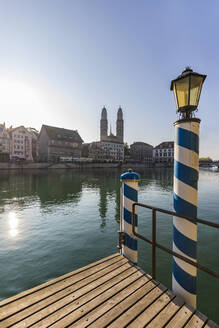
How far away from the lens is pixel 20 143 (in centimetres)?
6309

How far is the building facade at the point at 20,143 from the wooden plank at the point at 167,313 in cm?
6849

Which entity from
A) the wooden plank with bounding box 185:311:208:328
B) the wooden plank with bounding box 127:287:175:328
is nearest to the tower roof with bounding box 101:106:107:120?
the wooden plank with bounding box 127:287:175:328

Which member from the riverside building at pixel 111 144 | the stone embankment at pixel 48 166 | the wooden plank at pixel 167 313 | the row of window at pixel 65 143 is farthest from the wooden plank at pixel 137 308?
the riverside building at pixel 111 144

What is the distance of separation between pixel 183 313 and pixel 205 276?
3207 mm

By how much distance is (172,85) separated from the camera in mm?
2639

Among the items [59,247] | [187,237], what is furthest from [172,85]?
[59,247]

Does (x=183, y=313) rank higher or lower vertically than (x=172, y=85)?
lower

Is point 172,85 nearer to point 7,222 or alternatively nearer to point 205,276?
point 205,276

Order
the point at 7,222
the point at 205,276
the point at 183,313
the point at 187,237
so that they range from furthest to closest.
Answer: the point at 7,222, the point at 205,276, the point at 187,237, the point at 183,313

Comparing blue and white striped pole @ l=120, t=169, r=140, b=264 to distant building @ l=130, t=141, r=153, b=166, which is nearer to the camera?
blue and white striped pole @ l=120, t=169, r=140, b=264

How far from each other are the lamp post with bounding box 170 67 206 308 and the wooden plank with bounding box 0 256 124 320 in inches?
56.3

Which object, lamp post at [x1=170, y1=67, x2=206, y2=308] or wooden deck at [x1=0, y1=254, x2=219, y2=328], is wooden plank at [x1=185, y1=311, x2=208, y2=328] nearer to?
wooden deck at [x1=0, y1=254, x2=219, y2=328]

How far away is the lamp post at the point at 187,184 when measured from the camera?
2348 mm

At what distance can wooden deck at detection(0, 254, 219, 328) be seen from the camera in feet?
6.45
